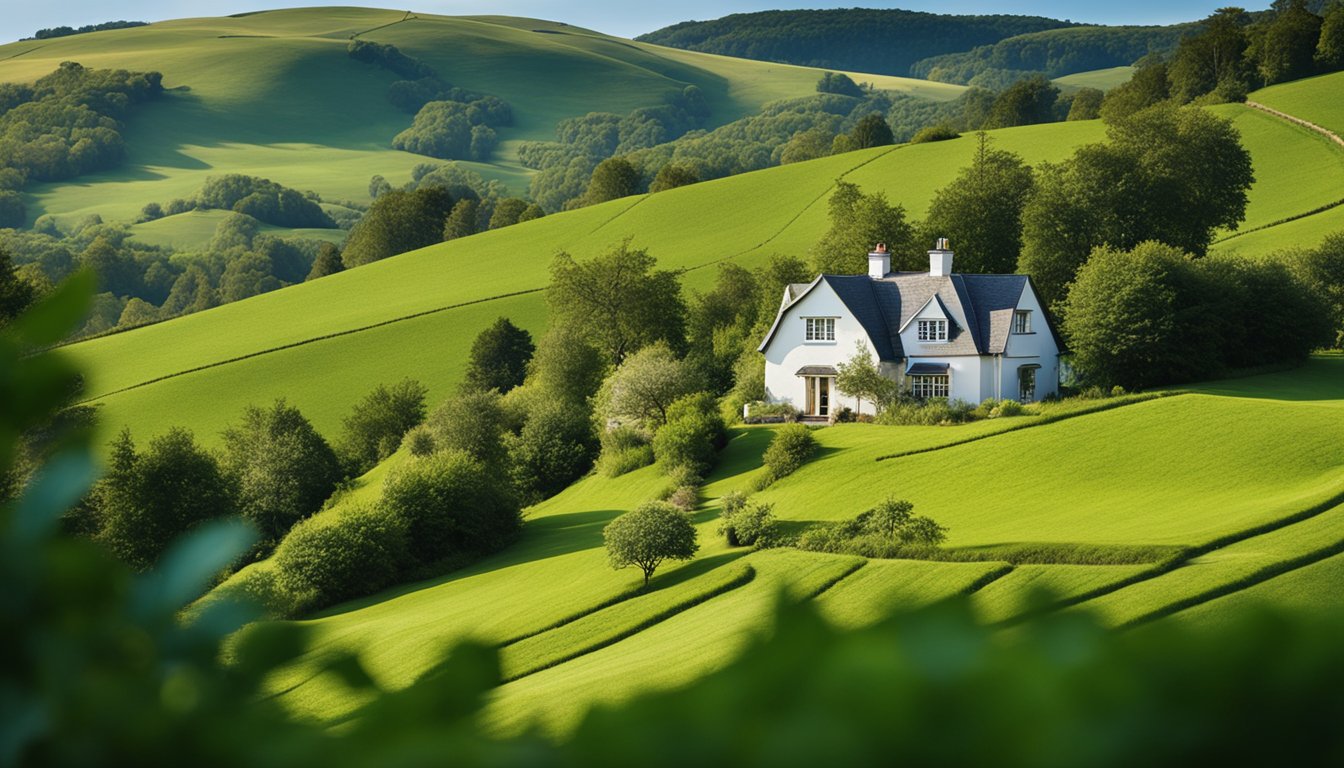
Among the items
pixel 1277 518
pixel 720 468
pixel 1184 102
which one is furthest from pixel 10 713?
pixel 1184 102

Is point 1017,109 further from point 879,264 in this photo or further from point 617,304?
point 879,264

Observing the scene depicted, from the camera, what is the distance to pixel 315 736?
169 centimetres

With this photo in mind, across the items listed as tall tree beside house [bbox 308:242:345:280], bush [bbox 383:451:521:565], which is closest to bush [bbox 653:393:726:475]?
bush [bbox 383:451:521:565]

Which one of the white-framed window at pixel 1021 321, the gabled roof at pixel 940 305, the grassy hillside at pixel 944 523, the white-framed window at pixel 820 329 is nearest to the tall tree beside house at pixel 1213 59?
the gabled roof at pixel 940 305

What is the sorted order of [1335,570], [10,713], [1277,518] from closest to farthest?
1. [10,713]
2. [1335,570]
3. [1277,518]

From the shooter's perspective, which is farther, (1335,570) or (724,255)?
(724,255)

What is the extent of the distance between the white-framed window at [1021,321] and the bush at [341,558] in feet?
88.5

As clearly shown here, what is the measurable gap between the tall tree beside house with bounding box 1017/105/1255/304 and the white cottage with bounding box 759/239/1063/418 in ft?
30.1

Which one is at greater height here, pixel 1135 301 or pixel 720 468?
pixel 1135 301

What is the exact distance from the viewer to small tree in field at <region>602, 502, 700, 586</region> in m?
35.8

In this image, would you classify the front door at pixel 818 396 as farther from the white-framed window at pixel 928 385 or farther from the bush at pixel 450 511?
the bush at pixel 450 511

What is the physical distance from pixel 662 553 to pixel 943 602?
3437 centimetres

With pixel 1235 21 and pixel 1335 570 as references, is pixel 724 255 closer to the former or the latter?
pixel 1235 21


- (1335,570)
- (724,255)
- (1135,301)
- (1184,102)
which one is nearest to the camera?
(1335,570)
